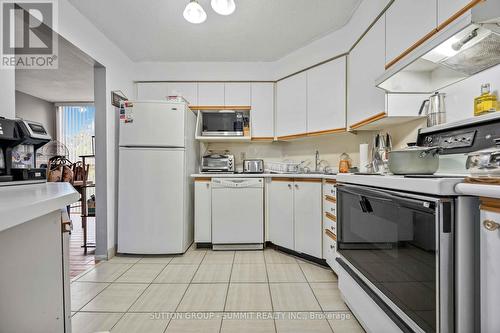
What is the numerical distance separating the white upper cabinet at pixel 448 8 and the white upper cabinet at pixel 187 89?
2.57 metres

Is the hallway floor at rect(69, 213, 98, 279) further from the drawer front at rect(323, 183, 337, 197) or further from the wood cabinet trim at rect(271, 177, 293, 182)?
the drawer front at rect(323, 183, 337, 197)

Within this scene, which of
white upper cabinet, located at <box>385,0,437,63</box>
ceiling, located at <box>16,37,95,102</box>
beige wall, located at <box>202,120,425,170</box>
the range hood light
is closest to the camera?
the range hood light

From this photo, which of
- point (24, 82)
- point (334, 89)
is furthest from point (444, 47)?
point (24, 82)

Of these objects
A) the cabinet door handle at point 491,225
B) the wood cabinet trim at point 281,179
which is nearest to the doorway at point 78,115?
the wood cabinet trim at point 281,179

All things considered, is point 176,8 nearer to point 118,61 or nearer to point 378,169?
point 118,61

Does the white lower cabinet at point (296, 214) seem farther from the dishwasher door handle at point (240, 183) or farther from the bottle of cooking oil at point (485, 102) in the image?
the bottle of cooking oil at point (485, 102)

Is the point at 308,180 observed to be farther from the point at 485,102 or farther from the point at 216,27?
the point at 216,27

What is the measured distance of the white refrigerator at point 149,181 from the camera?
8.19 ft

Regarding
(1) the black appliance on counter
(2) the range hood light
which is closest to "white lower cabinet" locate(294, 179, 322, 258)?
(2) the range hood light

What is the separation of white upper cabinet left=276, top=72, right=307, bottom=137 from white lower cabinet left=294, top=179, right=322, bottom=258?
30.1 inches

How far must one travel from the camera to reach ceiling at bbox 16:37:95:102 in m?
3.23

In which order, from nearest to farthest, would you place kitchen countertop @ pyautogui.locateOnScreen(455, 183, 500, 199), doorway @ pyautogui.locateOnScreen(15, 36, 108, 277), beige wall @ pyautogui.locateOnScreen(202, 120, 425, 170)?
kitchen countertop @ pyautogui.locateOnScreen(455, 183, 500, 199), beige wall @ pyautogui.locateOnScreen(202, 120, 425, 170), doorway @ pyautogui.locateOnScreen(15, 36, 108, 277)

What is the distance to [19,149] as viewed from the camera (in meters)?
1.31

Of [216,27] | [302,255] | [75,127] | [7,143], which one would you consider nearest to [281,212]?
[302,255]
